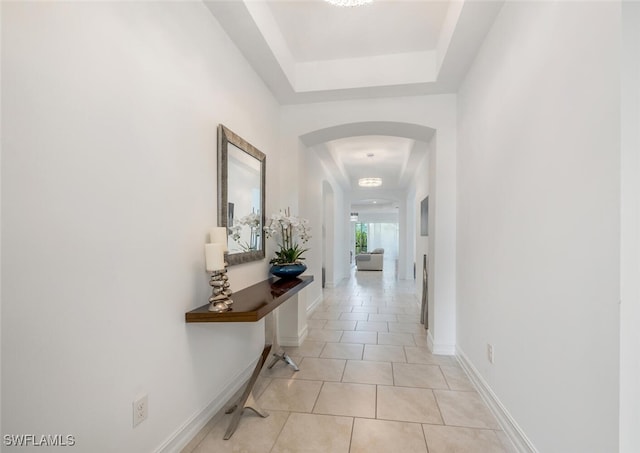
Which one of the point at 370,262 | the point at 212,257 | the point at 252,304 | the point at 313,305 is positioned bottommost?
the point at 313,305

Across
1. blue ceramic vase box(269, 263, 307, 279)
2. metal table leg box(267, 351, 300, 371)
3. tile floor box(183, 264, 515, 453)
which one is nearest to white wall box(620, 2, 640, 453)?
tile floor box(183, 264, 515, 453)

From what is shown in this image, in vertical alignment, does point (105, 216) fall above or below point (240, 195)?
below

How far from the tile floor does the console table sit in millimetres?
87

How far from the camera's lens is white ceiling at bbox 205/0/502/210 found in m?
2.32

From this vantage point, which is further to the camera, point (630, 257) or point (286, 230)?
point (286, 230)

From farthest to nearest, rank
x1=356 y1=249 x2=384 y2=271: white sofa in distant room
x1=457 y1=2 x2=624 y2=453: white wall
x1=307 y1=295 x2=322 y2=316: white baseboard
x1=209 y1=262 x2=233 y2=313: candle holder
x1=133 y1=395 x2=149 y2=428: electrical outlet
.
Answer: x1=356 y1=249 x2=384 y2=271: white sofa in distant room → x1=307 y1=295 x2=322 y2=316: white baseboard → x1=209 y1=262 x2=233 y2=313: candle holder → x1=133 y1=395 x2=149 y2=428: electrical outlet → x1=457 y1=2 x2=624 y2=453: white wall

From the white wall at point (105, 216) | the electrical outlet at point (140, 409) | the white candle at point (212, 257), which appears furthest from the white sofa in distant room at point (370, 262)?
the electrical outlet at point (140, 409)

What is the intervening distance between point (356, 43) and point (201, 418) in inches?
124

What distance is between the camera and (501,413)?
206 cm

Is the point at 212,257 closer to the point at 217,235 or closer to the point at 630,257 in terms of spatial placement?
the point at 217,235

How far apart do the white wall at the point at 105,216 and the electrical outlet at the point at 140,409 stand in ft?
0.10

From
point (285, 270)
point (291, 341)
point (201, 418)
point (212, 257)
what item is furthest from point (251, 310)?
point (291, 341)

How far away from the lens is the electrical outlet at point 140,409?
58.7 inches

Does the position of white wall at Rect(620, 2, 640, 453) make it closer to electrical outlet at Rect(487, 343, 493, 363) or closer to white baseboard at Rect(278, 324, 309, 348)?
electrical outlet at Rect(487, 343, 493, 363)
